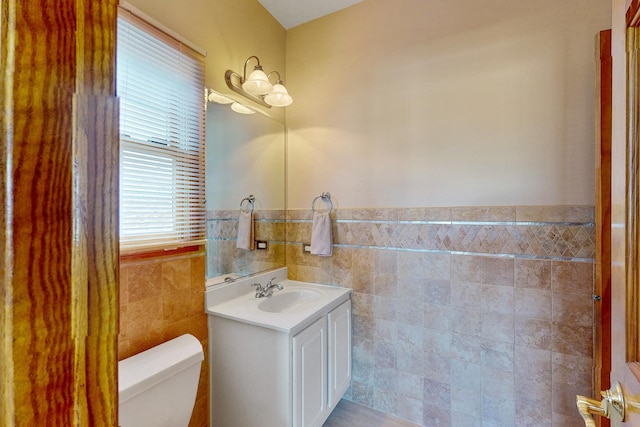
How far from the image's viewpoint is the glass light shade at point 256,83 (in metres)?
1.77

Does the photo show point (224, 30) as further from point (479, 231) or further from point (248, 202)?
point (479, 231)

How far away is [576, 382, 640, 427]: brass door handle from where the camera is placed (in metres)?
0.47

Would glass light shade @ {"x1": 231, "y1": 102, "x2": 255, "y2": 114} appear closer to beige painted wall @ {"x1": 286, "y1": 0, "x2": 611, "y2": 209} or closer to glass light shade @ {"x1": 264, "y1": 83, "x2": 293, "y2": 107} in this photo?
glass light shade @ {"x1": 264, "y1": 83, "x2": 293, "y2": 107}

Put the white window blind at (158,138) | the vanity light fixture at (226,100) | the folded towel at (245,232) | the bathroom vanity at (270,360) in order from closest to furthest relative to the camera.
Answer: the white window blind at (158,138)
the bathroom vanity at (270,360)
the vanity light fixture at (226,100)
the folded towel at (245,232)

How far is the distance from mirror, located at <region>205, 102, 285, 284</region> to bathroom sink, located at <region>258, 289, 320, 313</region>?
0.84ft

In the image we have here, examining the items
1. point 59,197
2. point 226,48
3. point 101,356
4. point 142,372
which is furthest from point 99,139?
point 226,48

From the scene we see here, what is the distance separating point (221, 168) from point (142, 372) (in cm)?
112

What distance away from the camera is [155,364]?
45.6 inches

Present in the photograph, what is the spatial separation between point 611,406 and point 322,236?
1589 millimetres

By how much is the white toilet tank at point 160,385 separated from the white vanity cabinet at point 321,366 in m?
0.49

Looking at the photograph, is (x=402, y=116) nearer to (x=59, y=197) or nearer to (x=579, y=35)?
(x=579, y=35)

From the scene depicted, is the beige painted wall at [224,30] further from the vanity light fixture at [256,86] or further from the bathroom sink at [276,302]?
the bathroom sink at [276,302]

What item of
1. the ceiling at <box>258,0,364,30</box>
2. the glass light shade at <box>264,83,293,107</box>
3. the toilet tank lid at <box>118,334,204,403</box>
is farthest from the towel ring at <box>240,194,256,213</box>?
the ceiling at <box>258,0,364,30</box>

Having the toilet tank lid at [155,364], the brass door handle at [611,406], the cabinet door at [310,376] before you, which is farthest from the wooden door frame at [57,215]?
the cabinet door at [310,376]
